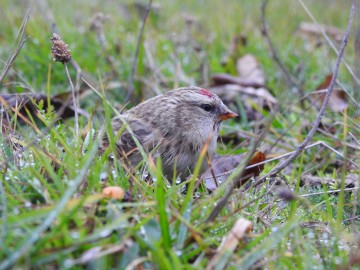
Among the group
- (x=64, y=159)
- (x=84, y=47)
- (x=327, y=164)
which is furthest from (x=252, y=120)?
(x=64, y=159)

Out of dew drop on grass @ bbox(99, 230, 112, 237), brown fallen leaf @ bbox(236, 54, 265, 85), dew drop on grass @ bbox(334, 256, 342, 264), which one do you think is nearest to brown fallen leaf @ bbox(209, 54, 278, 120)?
brown fallen leaf @ bbox(236, 54, 265, 85)

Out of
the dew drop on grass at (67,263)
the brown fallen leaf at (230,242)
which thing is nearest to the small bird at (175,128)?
the brown fallen leaf at (230,242)

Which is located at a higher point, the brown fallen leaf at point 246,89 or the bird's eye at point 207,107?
the bird's eye at point 207,107

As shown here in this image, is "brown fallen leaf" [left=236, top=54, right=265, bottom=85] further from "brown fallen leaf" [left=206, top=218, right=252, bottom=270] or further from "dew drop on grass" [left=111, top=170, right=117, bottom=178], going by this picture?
"brown fallen leaf" [left=206, top=218, right=252, bottom=270]

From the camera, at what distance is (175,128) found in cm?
401

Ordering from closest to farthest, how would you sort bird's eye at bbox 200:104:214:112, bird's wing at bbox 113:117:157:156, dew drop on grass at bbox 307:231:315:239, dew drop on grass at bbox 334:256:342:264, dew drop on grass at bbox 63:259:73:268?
dew drop on grass at bbox 63:259:73:268 < dew drop on grass at bbox 334:256:342:264 < dew drop on grass at bbox 307:231:315:239 < bird's wing at bbox 113:117:157:156 < bird's eye at bbox 200:104:214:112

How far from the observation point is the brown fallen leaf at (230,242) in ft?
7.96

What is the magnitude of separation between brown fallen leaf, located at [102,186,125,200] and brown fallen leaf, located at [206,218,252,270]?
0.48 meters

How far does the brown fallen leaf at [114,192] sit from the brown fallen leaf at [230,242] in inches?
18.8

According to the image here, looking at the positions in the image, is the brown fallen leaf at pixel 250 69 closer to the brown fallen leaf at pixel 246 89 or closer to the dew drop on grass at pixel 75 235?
the brown fallen leaf at pixel 246 89

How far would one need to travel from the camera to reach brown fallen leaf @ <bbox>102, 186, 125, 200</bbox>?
2.69 m

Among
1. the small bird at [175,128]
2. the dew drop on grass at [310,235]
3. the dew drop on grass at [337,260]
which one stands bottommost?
Answer: the dew drop on grass at [310,235]

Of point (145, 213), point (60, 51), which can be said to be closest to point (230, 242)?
point (145, 213)

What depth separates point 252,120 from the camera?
5594mm
